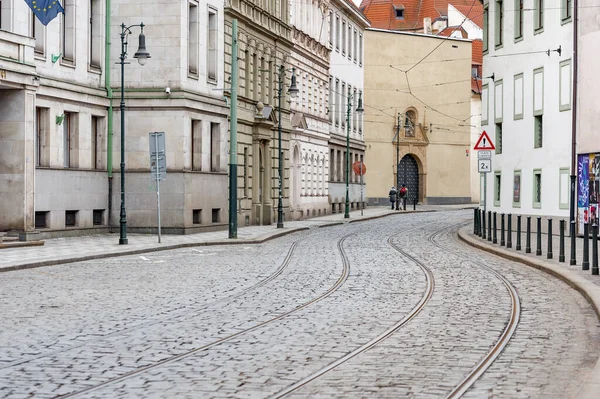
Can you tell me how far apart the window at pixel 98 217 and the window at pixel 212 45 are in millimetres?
7329

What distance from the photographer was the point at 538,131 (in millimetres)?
44125

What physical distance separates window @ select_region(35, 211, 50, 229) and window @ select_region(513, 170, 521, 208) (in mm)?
18655

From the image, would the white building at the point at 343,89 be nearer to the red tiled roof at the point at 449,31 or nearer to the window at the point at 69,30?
the red tiled roof at the point at 449,31

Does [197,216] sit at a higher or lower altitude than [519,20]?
lower

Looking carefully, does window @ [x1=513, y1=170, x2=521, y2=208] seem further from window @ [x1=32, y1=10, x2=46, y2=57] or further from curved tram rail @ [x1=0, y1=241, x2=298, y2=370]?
curved tram rail @ [x1=0, y1=241, x2=298, y2=370]

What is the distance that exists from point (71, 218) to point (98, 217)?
2.42 metres

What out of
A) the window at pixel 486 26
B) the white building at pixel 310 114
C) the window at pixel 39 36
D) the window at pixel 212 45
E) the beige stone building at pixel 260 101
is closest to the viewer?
the window at pixel 39 36

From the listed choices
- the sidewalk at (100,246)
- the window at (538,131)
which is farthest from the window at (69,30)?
the window at (538,131)

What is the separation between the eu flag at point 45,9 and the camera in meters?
31.2

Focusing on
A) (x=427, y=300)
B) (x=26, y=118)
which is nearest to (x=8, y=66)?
(x=26, y=118)

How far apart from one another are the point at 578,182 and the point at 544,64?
6973 mm

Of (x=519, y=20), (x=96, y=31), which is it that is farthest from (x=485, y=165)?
(x=96, y=31)

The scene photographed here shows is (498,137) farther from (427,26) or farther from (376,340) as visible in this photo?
(427,26)

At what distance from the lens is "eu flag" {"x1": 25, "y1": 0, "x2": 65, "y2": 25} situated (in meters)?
31.2
